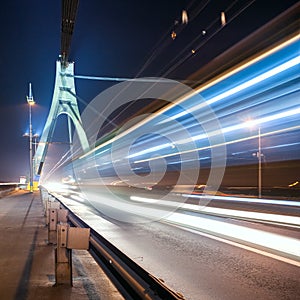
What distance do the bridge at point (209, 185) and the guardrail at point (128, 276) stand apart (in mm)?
18

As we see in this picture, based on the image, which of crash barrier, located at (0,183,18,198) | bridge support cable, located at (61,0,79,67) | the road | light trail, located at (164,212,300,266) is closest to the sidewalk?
the road

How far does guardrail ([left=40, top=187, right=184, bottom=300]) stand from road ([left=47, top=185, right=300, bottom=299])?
2.48 feet

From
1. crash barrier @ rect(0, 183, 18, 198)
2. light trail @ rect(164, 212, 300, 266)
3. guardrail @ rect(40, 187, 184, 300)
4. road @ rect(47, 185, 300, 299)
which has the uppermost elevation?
crash barrier @ rect(0, 183, 18, 198)

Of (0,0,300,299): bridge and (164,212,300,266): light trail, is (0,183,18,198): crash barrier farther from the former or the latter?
(164,212,300,266): light trail

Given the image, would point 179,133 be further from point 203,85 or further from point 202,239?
point 202,239

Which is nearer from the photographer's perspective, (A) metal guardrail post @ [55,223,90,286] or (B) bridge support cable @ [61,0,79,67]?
(A) metal guardrail post @ [55,223,90,286]

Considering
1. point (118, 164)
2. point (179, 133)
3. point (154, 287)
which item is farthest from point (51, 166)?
point (154, 287)

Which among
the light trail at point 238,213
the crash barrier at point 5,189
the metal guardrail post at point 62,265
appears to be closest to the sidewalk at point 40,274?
the metal guardrail post at point 62,265

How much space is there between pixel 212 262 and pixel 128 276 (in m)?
3.09

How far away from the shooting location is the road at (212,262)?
4.93 m

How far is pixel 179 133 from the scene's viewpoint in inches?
611

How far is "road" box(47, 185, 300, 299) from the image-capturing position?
4934mm

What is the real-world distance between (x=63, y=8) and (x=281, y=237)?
8.47 metres

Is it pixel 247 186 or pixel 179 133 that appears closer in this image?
pixel 179 133
